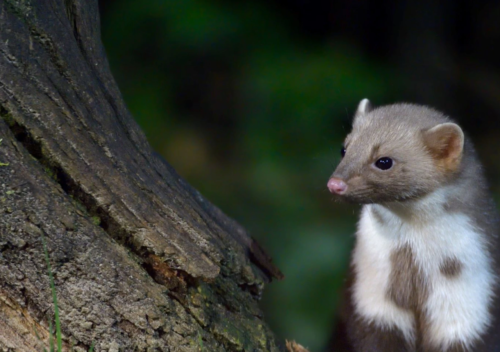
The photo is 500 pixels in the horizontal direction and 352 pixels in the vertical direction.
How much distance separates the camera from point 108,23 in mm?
5781

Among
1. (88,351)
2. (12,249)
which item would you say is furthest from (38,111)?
(88,351)

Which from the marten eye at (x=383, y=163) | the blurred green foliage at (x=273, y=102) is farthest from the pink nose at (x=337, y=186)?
the blurred green foliage at (x=273, y=102)

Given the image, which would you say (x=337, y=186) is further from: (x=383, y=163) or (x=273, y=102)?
(x=273, y=102)

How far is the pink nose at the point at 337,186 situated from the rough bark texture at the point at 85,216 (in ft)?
2.03

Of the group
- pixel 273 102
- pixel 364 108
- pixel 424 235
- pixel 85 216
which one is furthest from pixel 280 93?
pixel 85 216

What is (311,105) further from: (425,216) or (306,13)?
(425,216)

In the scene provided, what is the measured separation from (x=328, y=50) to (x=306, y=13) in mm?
530

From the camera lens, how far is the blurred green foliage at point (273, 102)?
17.8ft

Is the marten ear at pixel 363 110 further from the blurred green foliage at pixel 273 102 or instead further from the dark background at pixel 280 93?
the blurred green foliage at pixel 273 102

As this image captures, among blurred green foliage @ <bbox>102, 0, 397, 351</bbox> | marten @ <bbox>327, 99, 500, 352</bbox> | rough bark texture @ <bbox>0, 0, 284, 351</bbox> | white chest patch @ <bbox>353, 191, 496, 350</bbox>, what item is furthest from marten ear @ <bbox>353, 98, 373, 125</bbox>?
blurred green foliage @ <bbox>102, 0, 397, 351</bbox>

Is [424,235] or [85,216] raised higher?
[424,235]

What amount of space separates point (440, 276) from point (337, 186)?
2.13 ft

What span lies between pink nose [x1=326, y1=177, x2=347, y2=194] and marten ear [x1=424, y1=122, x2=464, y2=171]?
48 centimetres

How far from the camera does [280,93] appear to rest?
5.66 metres
